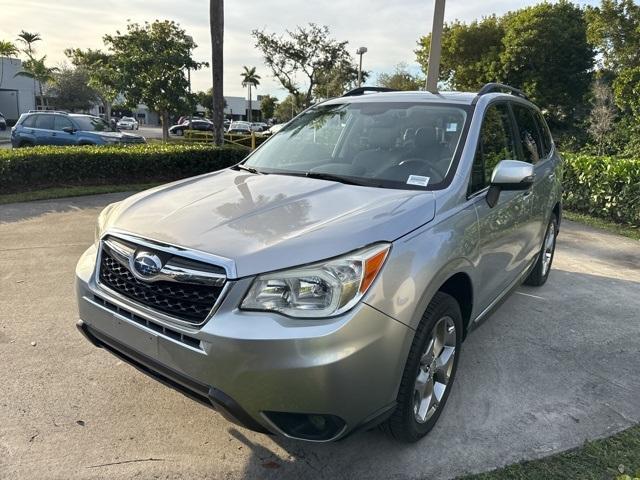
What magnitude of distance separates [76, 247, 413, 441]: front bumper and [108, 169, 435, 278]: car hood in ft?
0.67

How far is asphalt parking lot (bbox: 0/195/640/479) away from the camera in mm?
2596

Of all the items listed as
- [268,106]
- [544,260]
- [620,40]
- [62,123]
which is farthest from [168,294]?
[268,106]

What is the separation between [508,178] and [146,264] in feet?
6.90

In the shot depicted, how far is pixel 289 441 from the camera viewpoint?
2697 millimetres

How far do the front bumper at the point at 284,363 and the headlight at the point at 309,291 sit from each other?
0.13 feet

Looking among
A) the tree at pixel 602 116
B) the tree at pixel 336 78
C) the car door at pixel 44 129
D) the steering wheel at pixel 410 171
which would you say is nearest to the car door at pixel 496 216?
the steering wheel at pixel 410 171

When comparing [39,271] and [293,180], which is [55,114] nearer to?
[39,271]

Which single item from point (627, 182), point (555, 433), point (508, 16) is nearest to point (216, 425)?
point (555, 433)

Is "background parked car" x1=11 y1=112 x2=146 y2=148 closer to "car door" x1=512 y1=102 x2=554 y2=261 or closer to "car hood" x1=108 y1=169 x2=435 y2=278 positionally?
"car door" x1=512 y1=102 x2=554 y2=261

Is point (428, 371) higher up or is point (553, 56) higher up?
point (553, 56)

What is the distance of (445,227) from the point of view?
266 centimetres

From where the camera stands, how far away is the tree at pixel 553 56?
23516 mm

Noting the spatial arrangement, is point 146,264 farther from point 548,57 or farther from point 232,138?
point 548,57

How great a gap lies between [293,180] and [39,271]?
11.5 ft
